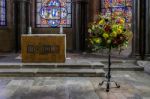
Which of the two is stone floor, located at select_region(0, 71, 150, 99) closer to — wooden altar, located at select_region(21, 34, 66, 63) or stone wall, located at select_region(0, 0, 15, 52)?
wooden altar, located at select_region(21, 34, 66, 63)

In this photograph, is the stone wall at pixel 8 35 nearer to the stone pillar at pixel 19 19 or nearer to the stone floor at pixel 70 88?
the stone pillar at pixel 19 19

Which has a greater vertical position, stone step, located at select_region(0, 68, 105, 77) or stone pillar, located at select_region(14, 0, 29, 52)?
stone pillar, located at select_region(14, 0, 29, 52)

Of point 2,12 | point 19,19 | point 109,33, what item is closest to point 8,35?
point 19,19

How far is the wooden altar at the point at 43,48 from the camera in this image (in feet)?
31.3

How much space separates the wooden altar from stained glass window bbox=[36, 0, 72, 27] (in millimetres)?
5100

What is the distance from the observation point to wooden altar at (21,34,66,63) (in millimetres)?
9531

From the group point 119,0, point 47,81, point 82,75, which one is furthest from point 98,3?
point 47,81

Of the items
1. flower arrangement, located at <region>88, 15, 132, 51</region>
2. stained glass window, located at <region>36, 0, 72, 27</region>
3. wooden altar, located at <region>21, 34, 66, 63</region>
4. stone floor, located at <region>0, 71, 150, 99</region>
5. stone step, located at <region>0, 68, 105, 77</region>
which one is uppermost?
stained glass window, located at <region>36, 0, 72, 27</region>

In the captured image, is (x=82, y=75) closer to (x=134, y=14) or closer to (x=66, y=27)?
(x=134, y=14)

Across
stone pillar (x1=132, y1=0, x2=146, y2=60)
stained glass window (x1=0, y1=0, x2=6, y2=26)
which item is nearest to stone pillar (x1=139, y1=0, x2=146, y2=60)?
stone pillar (x1=132, y1=0, x2=146, y2=60)

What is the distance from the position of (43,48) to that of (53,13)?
17.6 ft

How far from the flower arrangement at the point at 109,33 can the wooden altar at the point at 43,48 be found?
3.13m

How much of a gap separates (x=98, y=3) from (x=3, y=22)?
438 cm

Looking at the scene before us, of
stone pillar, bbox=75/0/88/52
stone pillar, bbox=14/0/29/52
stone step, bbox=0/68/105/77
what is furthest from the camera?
stone pillar, bbox=75/0/88/52
